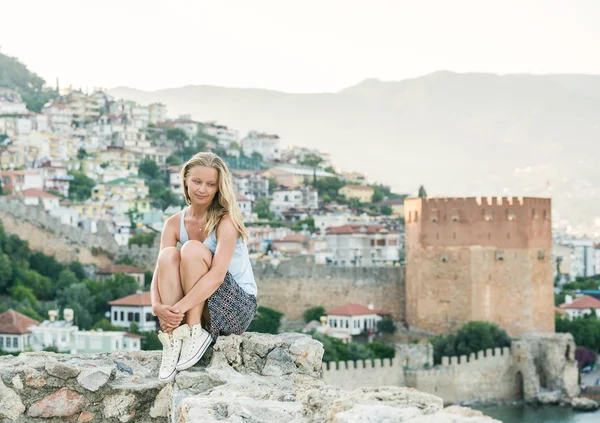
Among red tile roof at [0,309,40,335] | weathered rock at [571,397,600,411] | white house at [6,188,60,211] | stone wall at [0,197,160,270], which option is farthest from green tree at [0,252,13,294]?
weathered rock at [571,397,600,411]

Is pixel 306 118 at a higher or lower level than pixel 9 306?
higher

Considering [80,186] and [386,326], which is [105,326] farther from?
[80,186]

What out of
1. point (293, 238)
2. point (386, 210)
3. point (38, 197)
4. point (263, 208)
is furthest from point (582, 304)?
point (386, 210)

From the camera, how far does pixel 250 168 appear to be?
62344mm

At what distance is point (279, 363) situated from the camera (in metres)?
4.31

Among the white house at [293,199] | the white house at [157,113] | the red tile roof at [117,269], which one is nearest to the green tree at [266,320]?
the red tile roof at [117,269]

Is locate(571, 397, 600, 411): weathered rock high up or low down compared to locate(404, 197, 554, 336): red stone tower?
down

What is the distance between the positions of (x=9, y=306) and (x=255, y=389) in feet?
76.1

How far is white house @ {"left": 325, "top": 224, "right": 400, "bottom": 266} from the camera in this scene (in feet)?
138

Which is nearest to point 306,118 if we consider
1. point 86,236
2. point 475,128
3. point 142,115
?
point 475,128

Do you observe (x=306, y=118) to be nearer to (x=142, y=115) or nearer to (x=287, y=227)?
(x=142, y=115)

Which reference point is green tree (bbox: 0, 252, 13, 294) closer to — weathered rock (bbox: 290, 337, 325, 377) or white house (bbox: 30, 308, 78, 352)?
white house (bbox: 30, 308, 78, 352)

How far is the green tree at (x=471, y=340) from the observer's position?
26.3 meters

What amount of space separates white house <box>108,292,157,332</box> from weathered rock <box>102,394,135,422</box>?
2240 centimetres
